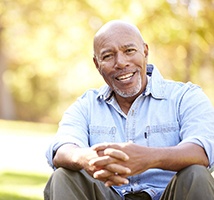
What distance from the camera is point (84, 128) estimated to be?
162 inches

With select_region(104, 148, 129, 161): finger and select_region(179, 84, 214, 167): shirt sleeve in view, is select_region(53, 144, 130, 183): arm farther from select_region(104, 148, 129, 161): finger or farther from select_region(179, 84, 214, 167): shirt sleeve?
select_region(179, 84, 214, 167): shirt sleeve

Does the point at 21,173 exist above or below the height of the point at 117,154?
above

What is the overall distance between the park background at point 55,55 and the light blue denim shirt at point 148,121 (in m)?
2.41

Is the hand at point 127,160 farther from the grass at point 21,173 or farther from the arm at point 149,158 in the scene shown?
the grass at point 21,173

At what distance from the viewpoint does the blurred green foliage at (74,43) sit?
1080 cm

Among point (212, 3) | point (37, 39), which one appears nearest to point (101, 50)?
point (212, 3)

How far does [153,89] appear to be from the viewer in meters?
4.11

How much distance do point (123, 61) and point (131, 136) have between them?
0.49 metres

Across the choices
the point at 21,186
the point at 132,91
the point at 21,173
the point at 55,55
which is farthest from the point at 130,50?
the point at 55,55

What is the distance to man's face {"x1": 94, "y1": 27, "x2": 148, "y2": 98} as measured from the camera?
4.11 meters

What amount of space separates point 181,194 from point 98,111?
3.26 feet

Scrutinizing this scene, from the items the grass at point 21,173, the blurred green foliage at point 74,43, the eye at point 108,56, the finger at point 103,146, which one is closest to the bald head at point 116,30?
the eye at point 108,56

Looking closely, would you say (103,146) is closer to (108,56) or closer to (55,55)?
(108,56)

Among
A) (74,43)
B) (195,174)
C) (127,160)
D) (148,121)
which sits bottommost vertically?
(195,174)
